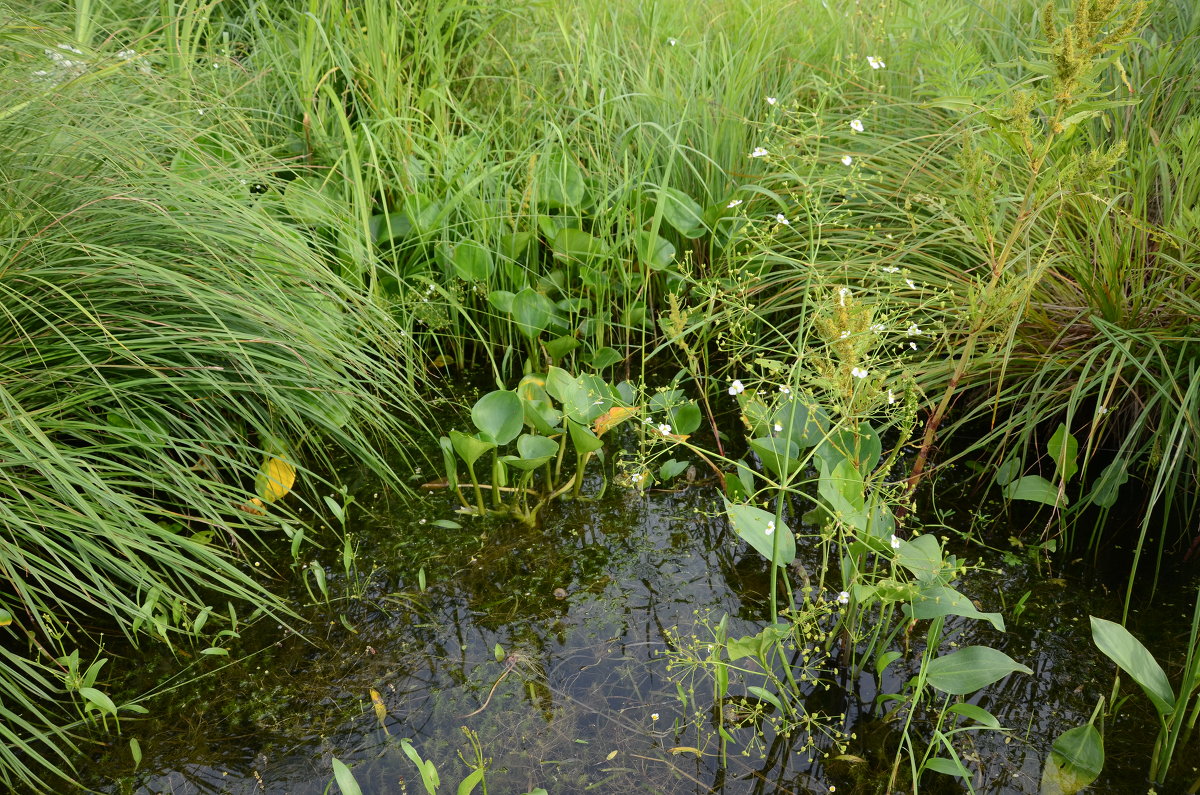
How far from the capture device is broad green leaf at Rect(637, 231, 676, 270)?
244 centimetres

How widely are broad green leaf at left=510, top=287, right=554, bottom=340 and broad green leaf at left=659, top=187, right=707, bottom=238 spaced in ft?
1.42

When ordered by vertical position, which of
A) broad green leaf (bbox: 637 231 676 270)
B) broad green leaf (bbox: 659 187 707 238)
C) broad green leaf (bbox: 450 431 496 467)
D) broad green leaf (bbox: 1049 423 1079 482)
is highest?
broad green leaf (bbox: 659 187 707 238)

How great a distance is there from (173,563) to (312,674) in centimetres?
32

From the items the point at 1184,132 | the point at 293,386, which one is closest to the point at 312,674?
the point at 293,386

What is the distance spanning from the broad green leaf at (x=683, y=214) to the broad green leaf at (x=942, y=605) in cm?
129

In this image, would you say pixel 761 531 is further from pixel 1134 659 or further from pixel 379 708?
pixel 379 708

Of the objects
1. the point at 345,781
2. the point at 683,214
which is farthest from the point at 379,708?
the point at 683,214

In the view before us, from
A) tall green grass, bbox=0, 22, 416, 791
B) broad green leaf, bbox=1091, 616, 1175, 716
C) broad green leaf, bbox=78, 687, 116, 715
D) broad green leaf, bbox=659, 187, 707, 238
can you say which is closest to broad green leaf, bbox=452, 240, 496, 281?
tall green grass, bbox=0, 22, 416, 791

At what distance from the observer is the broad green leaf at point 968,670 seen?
1.41 meters

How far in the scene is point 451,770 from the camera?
1.47m

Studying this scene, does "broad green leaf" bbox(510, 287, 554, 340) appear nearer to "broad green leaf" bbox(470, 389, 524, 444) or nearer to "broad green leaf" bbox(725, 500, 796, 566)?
"broad green leaf" bbox(470, 389, 524, 444)

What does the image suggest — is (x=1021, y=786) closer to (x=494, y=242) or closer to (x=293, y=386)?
(x=293, y=386)

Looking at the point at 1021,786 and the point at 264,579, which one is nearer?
the point at 1021,786

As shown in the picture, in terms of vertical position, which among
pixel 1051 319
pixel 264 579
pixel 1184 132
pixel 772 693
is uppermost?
pixel 1184 132
